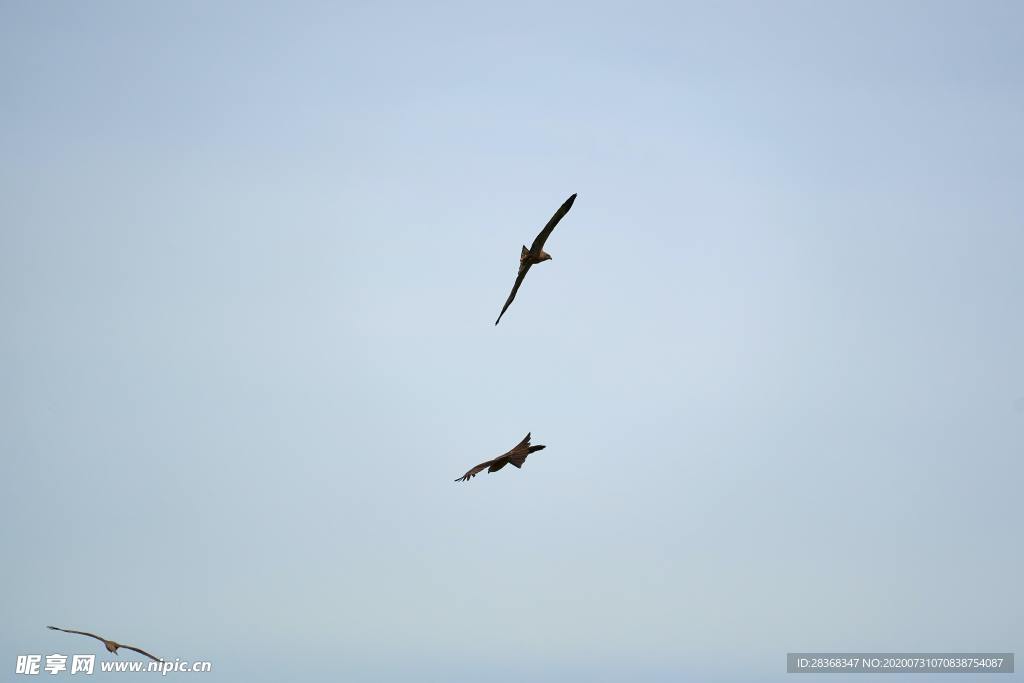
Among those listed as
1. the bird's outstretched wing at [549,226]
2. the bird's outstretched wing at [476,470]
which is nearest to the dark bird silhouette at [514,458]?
the bird's outstretched wing at [476,470]

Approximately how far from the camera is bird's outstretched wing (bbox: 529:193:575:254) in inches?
2483

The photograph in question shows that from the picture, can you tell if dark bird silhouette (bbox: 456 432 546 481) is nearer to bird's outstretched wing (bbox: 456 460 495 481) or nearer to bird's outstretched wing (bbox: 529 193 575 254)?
bird's outstretched wing (bbox: 456 460 495 481)

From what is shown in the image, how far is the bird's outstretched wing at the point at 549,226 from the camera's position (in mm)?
63062

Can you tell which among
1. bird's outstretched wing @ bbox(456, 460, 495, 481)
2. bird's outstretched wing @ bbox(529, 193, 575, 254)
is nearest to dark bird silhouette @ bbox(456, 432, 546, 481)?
bird's outstretched wing @ bbox(456, 460, 495, 481)

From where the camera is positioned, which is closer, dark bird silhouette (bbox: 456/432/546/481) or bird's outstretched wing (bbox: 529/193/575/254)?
bird's outstretched wing (bbox: 529/193/575/254)

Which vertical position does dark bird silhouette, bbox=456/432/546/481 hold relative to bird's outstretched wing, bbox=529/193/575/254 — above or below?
below

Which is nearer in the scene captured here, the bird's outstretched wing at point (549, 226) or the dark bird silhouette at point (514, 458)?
the bird's outstretched wing at point (549, 226)

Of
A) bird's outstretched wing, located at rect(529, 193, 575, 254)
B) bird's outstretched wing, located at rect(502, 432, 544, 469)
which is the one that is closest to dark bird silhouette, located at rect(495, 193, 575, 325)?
bird's outstretched wing, located at rect(529, 193, 575, 254)

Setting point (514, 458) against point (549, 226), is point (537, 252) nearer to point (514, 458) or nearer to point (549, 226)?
point (549, 226)

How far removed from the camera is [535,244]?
6800cm

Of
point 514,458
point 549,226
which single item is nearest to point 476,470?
point 514,458

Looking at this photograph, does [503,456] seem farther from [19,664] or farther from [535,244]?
[19,664]

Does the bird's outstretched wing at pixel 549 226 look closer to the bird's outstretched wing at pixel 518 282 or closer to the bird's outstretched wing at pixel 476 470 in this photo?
the bird's outstretched wing at pixel 518 282

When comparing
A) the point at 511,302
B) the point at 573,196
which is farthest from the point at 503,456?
the point at 573,196
